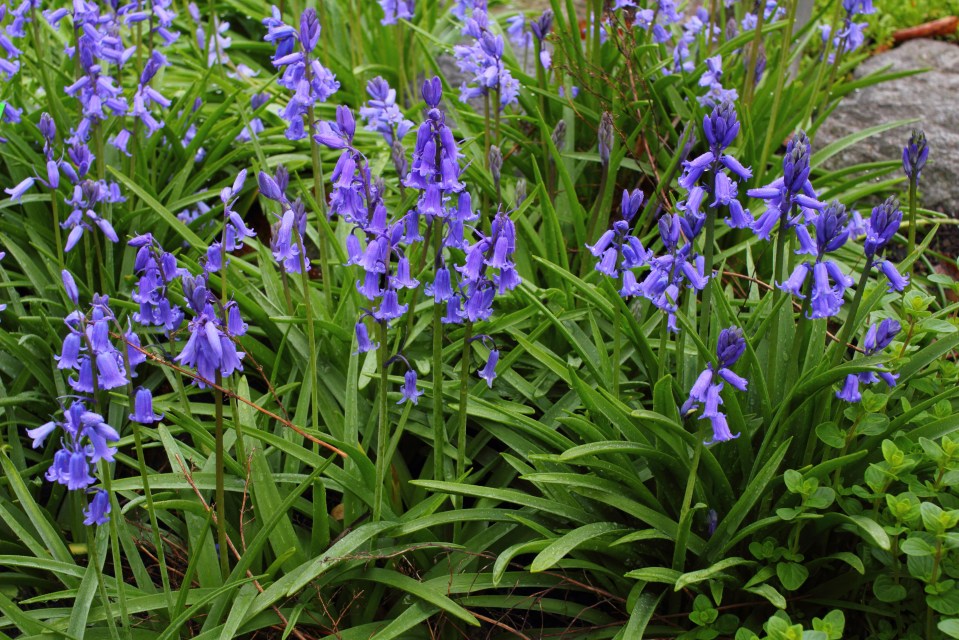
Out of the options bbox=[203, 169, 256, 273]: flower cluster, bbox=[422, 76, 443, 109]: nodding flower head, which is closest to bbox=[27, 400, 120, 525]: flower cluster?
bbox=[203, 169, 256, 273]: flower cluster

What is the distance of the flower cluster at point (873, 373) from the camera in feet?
8.92

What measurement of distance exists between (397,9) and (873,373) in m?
3.64

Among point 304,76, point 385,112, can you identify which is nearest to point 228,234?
point 304,76

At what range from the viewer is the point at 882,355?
266 cm

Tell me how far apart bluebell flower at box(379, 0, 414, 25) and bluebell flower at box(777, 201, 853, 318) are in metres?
3.30

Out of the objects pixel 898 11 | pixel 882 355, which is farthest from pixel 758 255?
pixel 898 11

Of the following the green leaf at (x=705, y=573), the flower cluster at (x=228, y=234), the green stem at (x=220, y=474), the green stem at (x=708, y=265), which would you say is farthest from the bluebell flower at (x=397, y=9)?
the green leaf at (x=705, y=573)

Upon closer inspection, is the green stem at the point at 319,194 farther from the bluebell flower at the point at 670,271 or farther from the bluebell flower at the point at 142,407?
the bluebell flower at the point at 670,271

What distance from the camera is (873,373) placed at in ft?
9.06

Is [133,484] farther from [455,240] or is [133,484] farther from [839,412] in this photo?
[839,412]

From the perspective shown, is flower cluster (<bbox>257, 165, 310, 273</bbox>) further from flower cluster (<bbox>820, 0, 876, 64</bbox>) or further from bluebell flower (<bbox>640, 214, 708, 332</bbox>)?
flower cluster (<bbox>820, 0, 876, 64</bbox>)

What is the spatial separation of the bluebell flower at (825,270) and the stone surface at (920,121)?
128 inches

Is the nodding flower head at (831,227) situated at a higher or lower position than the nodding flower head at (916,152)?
lower

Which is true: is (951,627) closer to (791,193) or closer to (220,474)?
(791,193)
